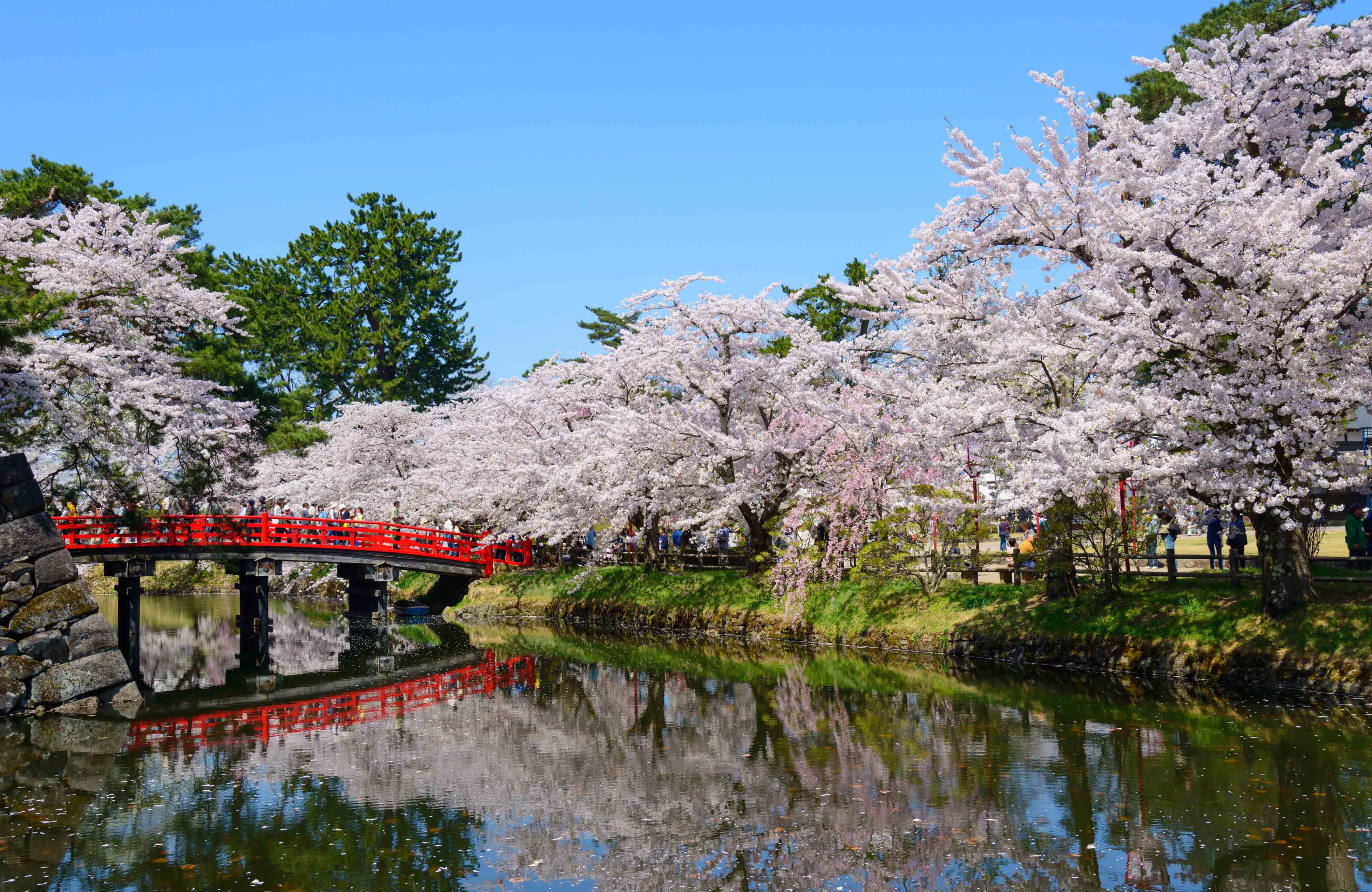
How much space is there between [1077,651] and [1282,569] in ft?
14.1

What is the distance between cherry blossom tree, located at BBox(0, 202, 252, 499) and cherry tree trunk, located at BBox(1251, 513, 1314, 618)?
23021mm

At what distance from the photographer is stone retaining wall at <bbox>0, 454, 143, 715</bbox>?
61.3 feet

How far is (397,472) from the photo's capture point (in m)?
47.7

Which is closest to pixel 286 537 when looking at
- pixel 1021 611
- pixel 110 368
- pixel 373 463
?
pixel 110 368

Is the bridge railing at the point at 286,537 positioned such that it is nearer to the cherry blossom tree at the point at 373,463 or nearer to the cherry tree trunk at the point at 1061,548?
the cherry blossom tree at the point at 373,463

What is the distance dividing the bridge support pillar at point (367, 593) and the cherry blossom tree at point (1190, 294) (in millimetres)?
22687

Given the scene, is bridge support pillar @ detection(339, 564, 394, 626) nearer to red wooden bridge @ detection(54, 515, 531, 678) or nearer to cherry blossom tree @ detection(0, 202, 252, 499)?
red wooden bridge @ detection(54, 515, 531, 678)

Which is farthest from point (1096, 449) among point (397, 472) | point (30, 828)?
point (397, 472)

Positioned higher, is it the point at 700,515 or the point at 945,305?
the point at 945,305

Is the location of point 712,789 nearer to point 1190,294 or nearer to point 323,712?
point 323,712

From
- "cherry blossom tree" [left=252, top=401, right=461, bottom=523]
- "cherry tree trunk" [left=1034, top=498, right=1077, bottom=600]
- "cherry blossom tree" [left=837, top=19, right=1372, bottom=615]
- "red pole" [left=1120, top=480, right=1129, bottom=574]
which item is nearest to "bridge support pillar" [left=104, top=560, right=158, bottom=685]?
"cherry blossom tree" [left=252, top=401, right=461, bottom=523]

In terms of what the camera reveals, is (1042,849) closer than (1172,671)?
Yes

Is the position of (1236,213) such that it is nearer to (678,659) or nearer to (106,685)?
(678,659)

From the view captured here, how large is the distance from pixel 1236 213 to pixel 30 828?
58.5ft
